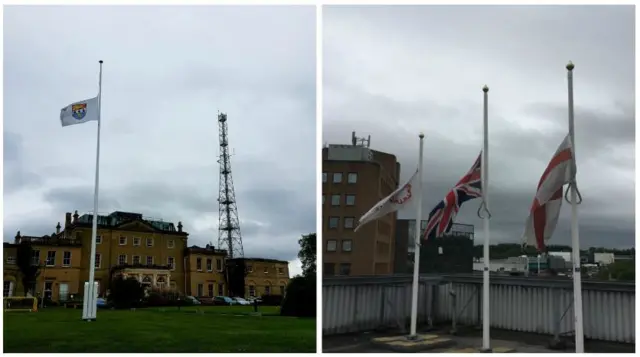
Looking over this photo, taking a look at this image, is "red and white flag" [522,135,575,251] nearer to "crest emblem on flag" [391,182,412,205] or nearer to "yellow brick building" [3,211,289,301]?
"crest emblem on flag" [391,182,412,205]

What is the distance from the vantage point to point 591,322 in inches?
392

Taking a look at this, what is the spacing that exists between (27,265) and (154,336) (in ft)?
55.2

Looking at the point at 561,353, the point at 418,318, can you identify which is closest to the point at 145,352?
the point at 418,318

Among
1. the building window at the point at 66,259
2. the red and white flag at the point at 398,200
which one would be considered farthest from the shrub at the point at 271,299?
the red and white flag at the point at 398,200

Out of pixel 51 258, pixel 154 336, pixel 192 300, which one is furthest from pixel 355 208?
pixel 51 258

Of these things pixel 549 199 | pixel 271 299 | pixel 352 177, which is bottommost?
pixel 271 299

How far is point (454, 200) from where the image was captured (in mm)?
10102

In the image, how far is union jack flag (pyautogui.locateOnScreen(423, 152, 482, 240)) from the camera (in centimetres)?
990

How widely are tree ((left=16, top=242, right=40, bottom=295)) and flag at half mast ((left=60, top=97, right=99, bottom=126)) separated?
11826mm

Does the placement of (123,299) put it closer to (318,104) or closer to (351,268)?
(351,268)

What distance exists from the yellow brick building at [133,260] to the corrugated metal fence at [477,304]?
1902cm

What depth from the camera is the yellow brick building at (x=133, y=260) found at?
27453 millimetres

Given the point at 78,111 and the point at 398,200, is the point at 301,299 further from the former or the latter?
the point at 78,111

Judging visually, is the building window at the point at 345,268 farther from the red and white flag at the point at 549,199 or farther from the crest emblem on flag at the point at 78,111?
the crest emblem on flag at the point at 78,111
